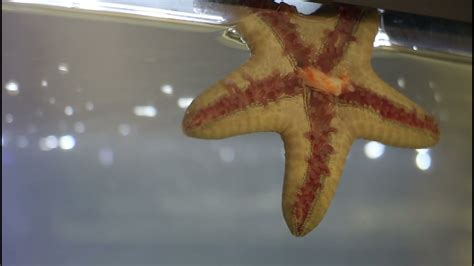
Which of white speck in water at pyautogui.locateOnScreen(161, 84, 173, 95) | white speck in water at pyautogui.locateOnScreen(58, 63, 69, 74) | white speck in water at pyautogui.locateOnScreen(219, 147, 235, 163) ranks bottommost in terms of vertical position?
white speck in water at pyautogui.locateOnScreen(219, 147, 235, 163)

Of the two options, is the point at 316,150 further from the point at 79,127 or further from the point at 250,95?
the point at 79,127

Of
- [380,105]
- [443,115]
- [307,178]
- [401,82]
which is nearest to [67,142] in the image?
[307,178]

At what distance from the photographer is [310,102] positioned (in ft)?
3.17

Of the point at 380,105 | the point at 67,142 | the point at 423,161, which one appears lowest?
the point at 423,161

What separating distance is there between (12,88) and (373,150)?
0.66 m

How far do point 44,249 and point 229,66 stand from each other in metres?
0.42

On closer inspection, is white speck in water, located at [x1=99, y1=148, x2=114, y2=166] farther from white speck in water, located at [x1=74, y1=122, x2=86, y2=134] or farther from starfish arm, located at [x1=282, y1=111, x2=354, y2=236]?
starfish arm, located at [x1=282, y1=111, x2=354, y2=236]

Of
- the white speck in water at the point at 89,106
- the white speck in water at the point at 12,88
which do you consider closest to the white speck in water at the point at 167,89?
the white speck in water at the point at 89,106

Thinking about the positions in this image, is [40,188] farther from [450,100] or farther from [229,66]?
[450,100]

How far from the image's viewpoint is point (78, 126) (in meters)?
1.02

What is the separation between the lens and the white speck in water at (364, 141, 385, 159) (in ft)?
3.96

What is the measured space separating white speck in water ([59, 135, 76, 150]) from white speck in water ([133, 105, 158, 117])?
114 millimetres

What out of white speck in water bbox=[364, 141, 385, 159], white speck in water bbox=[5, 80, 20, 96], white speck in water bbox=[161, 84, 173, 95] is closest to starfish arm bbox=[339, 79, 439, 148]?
white speck in water bbox=[364, 141, 385, 159]

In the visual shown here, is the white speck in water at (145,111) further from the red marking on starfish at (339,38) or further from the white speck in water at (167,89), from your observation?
the red marking on starfish at (339,38)
